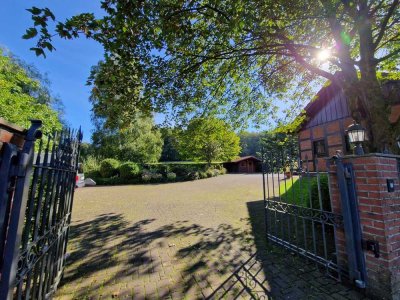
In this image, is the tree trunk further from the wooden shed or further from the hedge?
the wooden shed

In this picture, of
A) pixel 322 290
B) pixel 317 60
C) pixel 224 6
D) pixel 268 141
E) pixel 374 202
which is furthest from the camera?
pixel 268 141

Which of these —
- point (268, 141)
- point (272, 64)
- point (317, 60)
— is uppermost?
point (268, 141)

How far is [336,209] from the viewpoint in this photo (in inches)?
129

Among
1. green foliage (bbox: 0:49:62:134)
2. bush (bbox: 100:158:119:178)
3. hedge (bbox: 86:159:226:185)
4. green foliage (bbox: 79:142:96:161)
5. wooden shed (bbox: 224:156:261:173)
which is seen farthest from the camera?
wooden shed (bbox: 224:156:261:173)

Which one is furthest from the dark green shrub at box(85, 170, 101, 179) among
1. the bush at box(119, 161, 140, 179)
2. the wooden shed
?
the wooden shed

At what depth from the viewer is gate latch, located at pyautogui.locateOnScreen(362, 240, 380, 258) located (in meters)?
2.71

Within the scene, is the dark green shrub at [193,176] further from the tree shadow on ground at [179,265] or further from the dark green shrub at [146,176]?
the tree shadow on ground at [179,265]

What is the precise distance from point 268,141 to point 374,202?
4335 centimetres

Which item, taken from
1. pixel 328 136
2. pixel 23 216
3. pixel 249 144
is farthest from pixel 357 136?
pixel 249 144

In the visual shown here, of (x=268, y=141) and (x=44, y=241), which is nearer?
(x=44, y=241)

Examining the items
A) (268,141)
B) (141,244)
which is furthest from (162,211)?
(268,141)

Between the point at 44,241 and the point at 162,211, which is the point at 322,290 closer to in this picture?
the point at 44,241

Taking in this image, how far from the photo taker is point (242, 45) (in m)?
6.28

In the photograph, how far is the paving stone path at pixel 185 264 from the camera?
2.95 m
